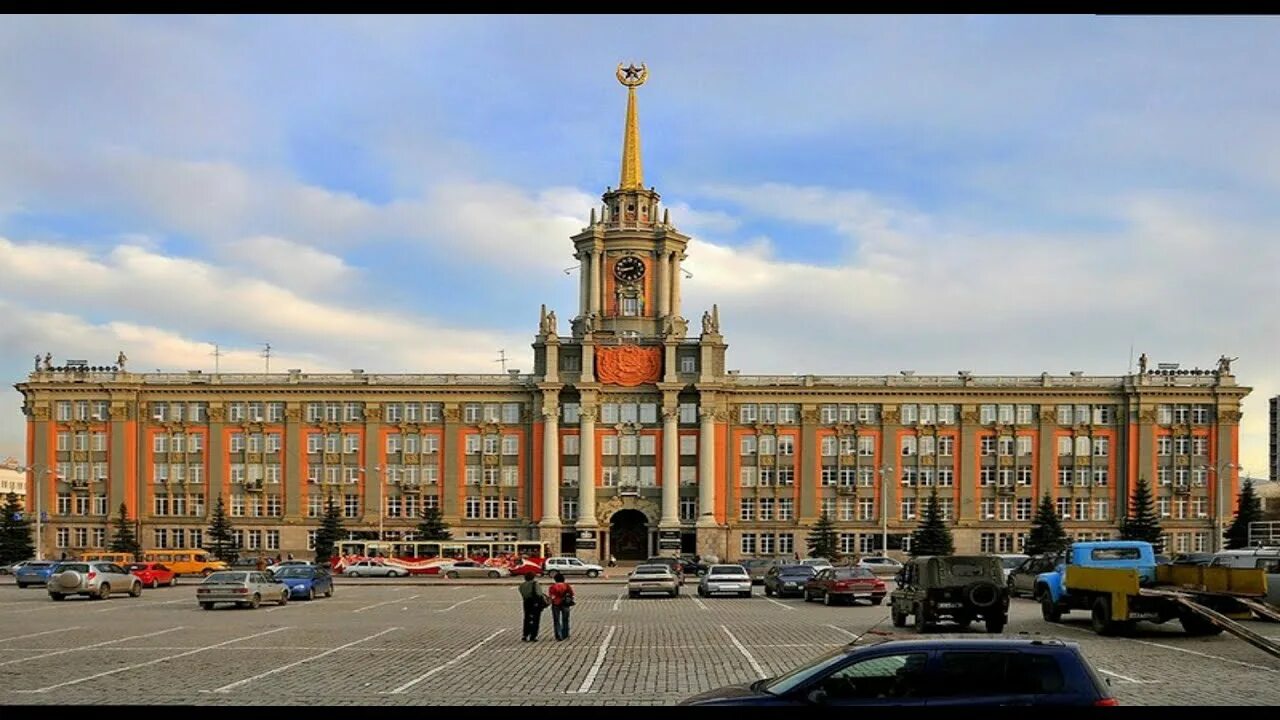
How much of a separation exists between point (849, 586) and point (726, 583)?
8.93 m

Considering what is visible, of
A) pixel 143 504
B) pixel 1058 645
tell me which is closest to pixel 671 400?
pixel 143 504

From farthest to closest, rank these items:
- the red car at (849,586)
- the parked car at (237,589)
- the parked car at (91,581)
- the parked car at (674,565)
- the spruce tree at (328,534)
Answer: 1. the spruce tree at (328,534)
2. the parked car at (674,565)
3. the parked car at (91,581)
4. the red car at (849,586)
5. the parked car at (237,589)

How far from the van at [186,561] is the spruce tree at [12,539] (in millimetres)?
16320

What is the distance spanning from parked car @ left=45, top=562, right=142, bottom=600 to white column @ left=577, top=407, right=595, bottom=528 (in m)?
56.1

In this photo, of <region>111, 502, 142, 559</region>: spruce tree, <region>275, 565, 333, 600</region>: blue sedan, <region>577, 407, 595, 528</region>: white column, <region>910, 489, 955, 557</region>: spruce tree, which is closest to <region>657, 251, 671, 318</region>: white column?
<region>577, 407, 595, 528</region>: white column

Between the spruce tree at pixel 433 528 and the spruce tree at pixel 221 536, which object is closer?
the spruce tree at pixel 221 536

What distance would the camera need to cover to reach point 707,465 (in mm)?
111250

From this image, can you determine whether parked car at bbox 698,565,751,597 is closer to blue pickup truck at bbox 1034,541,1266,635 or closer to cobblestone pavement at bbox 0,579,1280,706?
cobblestone pavement at bbox 0,579,1280,706

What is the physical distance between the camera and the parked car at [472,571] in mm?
84750

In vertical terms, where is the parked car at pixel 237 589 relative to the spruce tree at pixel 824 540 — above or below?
above

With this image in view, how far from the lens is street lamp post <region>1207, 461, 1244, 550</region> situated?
346ft

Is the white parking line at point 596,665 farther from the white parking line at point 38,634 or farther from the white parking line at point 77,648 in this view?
the white parking line at point 38,634

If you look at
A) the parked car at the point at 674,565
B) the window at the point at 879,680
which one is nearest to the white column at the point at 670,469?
the parked car at the point at 674,565

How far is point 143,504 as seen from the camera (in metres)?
113
